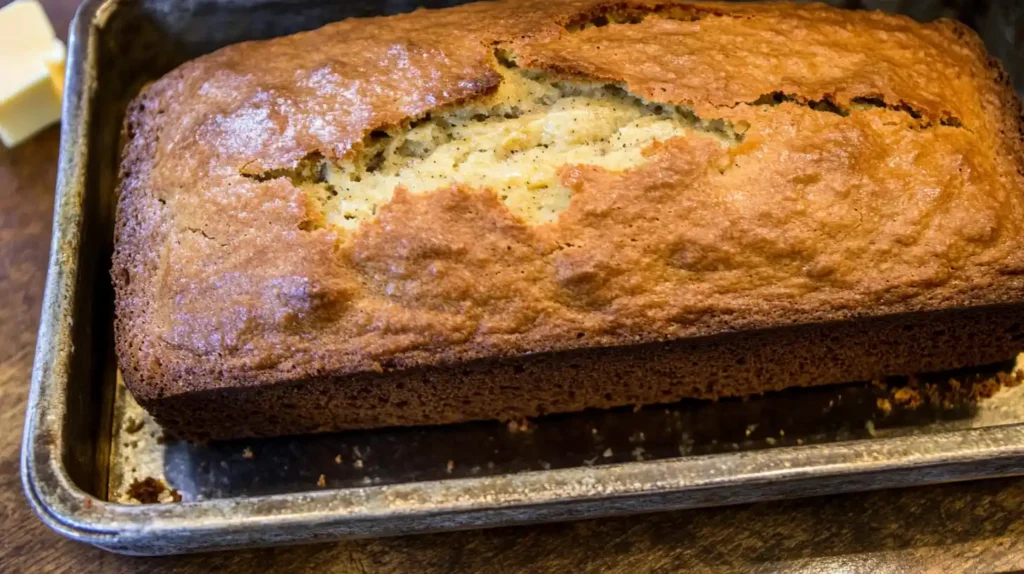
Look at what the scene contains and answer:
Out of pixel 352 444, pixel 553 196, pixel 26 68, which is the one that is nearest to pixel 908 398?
pixel 553 196

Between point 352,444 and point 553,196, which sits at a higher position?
point 553,196

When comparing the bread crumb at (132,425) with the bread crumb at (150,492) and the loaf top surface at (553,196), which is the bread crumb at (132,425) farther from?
the loaf top surface at (553,196)

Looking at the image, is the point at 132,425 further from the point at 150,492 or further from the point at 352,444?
the point at 352,444

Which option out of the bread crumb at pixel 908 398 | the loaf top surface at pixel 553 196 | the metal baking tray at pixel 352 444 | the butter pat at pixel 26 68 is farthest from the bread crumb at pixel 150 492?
the bread crumb at pixel 908 398

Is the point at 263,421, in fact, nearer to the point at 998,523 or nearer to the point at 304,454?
the point at 304,454

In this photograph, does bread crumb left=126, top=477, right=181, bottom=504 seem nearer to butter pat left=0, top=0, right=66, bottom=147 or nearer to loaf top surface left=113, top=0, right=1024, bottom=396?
loaf top surface left=113, top=0, right=1024, bottom=396
